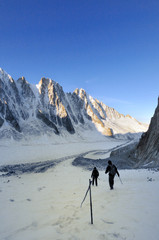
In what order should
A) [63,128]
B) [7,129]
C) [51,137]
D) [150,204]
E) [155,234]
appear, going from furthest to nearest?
[63,128] < [51,137] < [7,129] < [150,204] < [155,234]

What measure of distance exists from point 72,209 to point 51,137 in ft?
276

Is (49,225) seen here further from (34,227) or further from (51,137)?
(51,137)

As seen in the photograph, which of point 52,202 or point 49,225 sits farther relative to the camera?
point 52,202

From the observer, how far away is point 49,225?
4559 millimetres

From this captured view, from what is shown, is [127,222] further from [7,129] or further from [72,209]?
[7,129]

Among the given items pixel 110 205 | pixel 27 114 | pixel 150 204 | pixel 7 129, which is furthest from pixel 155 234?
pixel 27 114

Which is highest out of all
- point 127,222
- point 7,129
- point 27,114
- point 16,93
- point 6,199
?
point 16,93

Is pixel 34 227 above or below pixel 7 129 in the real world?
below

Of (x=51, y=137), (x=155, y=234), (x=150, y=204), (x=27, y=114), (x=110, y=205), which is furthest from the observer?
(x=27, y=114)

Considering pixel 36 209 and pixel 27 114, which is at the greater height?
pixel 27 114

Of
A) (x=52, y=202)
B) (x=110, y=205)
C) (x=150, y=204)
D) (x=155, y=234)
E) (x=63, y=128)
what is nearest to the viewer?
(x=155, y=234)

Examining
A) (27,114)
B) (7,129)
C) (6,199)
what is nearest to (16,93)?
(27,114)

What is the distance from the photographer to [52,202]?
7031 mm

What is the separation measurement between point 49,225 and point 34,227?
42 cm
